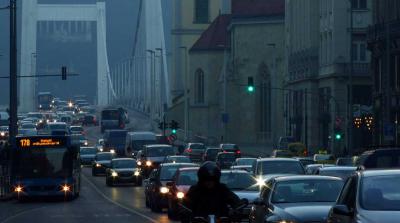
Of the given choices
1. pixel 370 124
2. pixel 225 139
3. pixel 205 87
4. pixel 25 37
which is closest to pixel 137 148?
pixel 370 124

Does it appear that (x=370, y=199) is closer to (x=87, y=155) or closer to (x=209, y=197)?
(x=209, y=197)

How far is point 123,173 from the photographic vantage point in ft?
191

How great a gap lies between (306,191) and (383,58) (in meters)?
46.3

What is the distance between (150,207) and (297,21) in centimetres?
6191

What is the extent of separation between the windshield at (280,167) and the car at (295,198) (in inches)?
493

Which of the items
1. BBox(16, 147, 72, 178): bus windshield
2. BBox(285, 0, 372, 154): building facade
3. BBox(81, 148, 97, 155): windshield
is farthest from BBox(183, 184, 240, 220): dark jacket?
BBox(81, 148, 97, 155): windshield

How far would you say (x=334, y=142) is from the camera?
253ft

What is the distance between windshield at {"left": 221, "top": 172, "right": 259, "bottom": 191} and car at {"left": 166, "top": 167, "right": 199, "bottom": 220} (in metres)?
1.42

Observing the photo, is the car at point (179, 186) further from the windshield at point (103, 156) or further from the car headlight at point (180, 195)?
the windshield at point (103, 156)

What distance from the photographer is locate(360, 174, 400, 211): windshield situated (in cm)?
1464

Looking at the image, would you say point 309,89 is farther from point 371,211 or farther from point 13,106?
point 371,211

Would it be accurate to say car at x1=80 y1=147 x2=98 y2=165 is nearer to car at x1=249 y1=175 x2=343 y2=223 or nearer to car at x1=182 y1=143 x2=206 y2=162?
car at x1=182 y1=143 x2=206 y2=162

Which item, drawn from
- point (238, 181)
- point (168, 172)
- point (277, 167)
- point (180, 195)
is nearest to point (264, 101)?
A: point (168, 172)

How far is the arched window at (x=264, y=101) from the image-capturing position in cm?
11650
